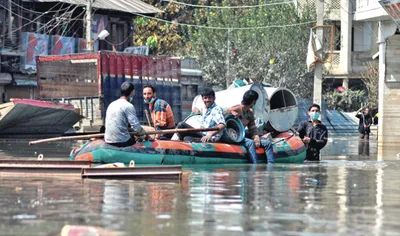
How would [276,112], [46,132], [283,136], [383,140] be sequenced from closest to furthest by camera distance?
[283,136] < [276,112] < [383,140] < [46,132]

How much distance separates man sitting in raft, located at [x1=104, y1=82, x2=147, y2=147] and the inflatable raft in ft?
0.74

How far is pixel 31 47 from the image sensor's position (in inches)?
1566

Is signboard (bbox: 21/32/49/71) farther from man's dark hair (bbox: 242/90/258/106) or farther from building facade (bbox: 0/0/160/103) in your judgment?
man's dark hair (bbox: 242/90/258/106)

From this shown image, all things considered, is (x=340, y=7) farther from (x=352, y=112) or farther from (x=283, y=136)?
(x=283, y=136)

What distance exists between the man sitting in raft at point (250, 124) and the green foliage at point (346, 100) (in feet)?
107

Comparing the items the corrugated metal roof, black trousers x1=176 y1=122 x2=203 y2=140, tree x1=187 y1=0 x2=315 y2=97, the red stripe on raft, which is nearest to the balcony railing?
tree x1=187 y1=0 x2=315 y2=97

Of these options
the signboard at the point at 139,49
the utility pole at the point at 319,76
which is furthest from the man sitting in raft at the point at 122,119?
the signboard at the point at 139,49

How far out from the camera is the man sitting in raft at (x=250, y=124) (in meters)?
17.6

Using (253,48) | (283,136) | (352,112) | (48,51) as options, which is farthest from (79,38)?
(283,136)

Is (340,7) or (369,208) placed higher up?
(340,7)

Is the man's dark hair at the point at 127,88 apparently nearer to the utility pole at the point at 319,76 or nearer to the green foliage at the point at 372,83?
the utility pole at the point at 319,76

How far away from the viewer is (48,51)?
40.7m

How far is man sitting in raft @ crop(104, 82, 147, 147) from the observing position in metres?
15.1

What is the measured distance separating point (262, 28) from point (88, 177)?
3593cm
